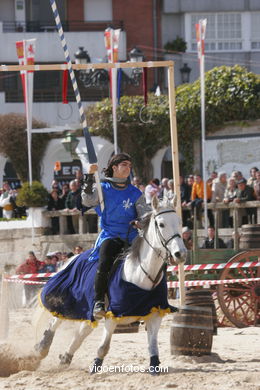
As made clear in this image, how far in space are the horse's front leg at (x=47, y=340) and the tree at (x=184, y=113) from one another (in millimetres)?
14721

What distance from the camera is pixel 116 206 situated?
1026cm

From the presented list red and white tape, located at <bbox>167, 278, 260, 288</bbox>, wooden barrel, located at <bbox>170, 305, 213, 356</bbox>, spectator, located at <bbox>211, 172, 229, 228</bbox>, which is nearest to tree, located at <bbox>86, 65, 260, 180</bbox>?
spectator, located at <bbox>211, 172, 229, 228</bbox>

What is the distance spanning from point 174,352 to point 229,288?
4.07m

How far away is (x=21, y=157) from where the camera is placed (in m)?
31.0

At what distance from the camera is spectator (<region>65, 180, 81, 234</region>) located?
21391 mm

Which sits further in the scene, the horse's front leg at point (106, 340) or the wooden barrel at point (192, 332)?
the wooden barrel at point (192, 332)

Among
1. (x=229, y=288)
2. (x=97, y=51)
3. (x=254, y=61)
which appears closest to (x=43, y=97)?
(x=97, y=51)

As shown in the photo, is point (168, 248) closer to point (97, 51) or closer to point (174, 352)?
point (174, 352)

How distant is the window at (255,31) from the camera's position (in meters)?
38.6

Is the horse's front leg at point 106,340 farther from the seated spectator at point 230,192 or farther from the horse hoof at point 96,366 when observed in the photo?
the seated spectator at point 230,192

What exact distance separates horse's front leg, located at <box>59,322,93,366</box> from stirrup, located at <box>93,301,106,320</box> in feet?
1.98

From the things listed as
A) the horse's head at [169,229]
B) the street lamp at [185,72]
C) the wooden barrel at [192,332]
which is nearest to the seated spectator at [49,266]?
the wooden barrel at [192,332]

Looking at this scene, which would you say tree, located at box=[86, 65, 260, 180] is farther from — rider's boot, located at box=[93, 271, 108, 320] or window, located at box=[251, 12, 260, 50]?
rider's boot, located at box=[93, 271, 108, 320]

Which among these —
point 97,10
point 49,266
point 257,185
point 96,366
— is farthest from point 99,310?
point 97,10
